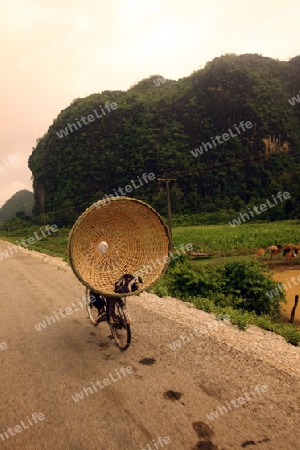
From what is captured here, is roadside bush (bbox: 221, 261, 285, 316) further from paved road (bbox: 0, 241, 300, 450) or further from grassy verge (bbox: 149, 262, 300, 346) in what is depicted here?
paved road (bbox: 0, 241, 300, 450)

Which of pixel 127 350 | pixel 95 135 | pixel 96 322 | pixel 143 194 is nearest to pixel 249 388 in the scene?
pixel 127 350

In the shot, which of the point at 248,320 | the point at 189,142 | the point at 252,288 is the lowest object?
the point at 252,288

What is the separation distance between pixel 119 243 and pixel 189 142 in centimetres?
8358

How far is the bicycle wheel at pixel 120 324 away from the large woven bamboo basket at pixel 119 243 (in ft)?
1.11

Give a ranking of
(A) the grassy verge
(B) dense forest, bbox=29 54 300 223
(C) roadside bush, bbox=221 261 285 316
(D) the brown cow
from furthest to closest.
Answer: (B) dense forest, bbox=29 54 300 223 < (D) the brown cow < (C) roadside bush, bbox=221 261 285 316 < (A) the grassy verge

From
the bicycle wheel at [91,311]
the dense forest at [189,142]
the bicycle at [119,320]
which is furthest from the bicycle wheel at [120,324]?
the dense forest at [189,142]

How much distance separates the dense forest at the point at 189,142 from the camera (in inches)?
2972

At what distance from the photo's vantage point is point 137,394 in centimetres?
372

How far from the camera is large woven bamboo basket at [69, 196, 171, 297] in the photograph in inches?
191

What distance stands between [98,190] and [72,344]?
259 feet

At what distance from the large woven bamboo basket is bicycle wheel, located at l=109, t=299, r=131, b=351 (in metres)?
0.34

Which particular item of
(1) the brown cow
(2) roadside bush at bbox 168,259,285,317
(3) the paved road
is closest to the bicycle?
(3) the paved road

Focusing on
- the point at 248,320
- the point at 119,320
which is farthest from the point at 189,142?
the point at 119,320

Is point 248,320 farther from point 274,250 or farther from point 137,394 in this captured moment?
point 274,250
